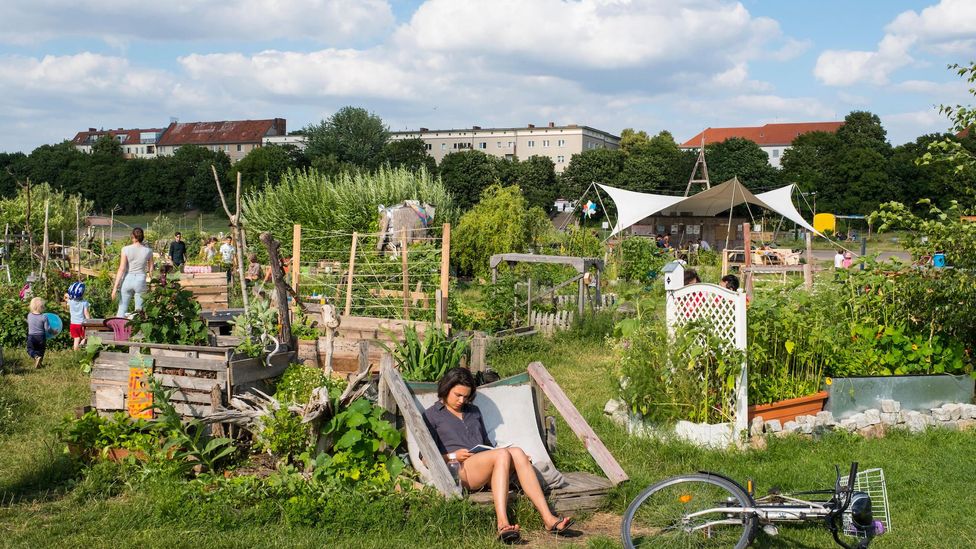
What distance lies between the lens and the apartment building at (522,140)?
111 metres

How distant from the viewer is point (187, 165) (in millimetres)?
86438

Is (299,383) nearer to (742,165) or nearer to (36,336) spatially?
(36,336)

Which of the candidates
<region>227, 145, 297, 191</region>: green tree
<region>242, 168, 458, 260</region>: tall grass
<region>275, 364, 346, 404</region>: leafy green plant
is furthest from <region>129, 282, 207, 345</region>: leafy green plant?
<region>227, 145, 297, 191</region>: green tree

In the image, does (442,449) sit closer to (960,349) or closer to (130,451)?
(130,451)

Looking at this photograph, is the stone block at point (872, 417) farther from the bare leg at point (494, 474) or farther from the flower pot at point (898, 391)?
the bare leg at point (494, 474)

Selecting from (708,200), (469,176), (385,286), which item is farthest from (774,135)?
(385,286)

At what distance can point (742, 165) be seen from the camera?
70250mm

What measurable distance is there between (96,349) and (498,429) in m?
3.14

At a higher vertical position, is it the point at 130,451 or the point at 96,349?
the point at 96,349

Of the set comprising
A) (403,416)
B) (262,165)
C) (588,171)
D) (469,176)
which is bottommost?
(403,416)

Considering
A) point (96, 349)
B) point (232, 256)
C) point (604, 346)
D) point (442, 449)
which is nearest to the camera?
point (442, 449)

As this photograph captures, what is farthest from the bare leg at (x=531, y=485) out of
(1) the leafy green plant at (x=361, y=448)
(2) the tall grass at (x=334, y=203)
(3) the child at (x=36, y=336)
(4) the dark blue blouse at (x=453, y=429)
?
(2) the tall grass at (x=334, y=203)

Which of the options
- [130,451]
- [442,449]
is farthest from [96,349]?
[442,449]

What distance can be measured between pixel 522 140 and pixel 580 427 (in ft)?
360
